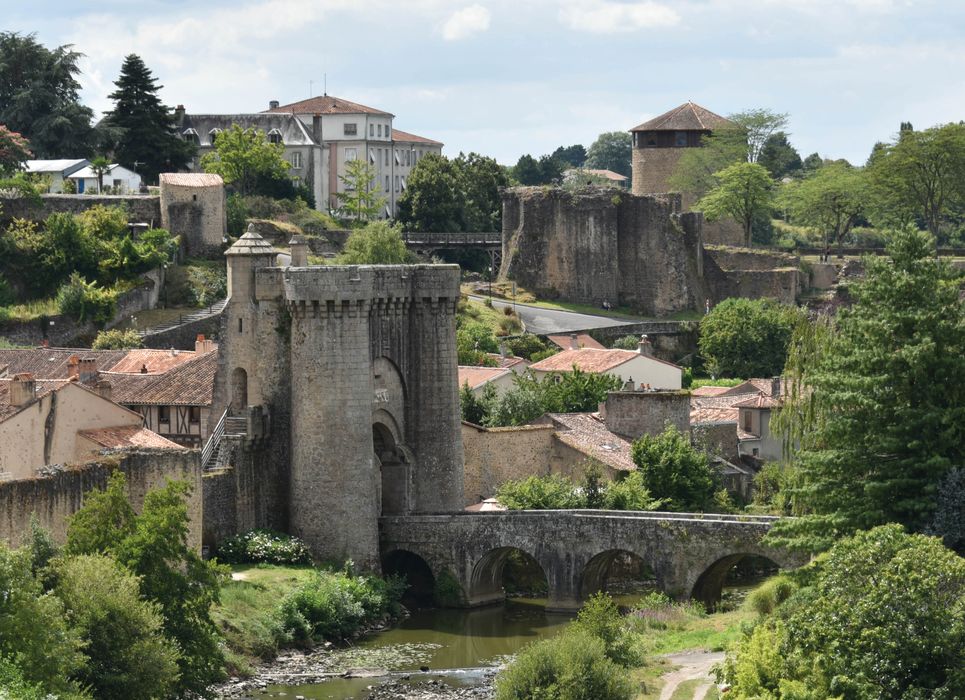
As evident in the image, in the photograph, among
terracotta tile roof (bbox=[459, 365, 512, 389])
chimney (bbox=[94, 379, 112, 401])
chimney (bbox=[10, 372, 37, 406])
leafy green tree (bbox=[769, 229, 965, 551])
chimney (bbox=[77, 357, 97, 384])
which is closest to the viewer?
leafy green tree (bbox=[769, 229, 965, 551])

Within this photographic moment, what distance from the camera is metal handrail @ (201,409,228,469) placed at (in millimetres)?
53781

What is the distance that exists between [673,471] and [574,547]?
854 cm

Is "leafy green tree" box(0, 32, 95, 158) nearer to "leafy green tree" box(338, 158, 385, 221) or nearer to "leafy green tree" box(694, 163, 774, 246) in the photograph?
"leafy green tree" box(338, 158, 385, 221)

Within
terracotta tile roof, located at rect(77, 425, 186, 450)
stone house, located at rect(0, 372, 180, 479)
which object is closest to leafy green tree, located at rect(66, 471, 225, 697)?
stone house, located at rect(0, 372, 180, 479)

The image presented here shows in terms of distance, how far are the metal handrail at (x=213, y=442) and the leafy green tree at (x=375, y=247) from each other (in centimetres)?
2864

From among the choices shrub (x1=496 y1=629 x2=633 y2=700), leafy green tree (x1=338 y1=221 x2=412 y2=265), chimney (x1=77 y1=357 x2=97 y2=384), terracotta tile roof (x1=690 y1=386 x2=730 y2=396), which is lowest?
shrub (x1=496 y1=629 x2=633 y2=700)

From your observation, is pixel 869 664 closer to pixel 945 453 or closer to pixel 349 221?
pixel 945 453

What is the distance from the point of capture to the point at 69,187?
86688mm

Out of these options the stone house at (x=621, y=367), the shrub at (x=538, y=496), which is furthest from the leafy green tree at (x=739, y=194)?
the shrub at (x=538, y=496)

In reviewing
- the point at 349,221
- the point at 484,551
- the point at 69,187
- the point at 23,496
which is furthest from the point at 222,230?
the point at 23,496

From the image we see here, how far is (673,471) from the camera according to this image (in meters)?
60.8

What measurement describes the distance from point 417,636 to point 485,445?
37.8ft

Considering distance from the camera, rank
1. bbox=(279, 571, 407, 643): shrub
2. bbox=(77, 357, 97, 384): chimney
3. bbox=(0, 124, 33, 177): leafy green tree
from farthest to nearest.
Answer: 1. bbox=(0, 124, 33, 177): leafy green tree
2. bbox=(77, 357, 97, 384): chimney
3. bbox=(279, 571, 407, 643): shrub

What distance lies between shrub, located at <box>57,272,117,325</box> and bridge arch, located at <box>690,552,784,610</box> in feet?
94.8
